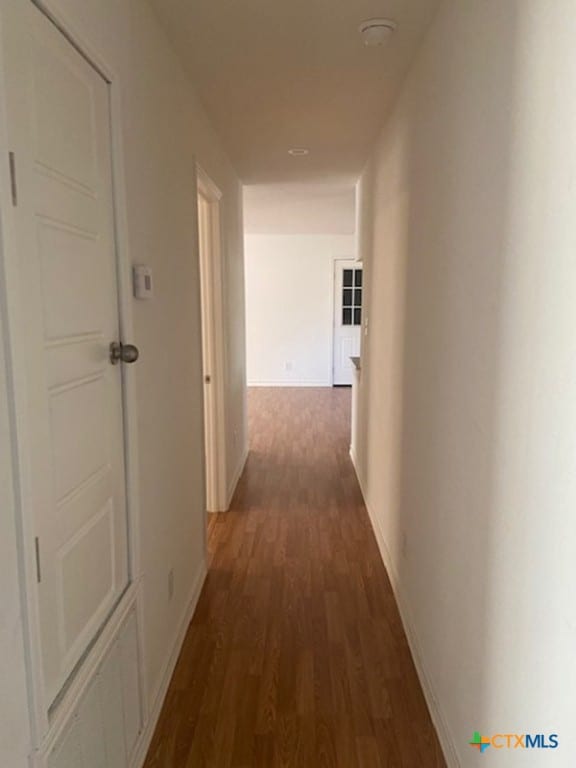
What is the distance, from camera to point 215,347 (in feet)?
11.9

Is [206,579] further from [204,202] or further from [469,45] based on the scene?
[469,45]

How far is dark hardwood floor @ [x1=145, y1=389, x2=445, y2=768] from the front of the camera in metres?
1.76

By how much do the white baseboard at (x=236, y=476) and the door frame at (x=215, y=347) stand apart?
9 centimetres

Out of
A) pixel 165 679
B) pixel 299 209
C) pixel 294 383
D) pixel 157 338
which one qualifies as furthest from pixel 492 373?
pixel 294 383

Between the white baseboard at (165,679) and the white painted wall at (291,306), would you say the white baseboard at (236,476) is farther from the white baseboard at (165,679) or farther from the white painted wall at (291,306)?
the white painted wall at (291,306)

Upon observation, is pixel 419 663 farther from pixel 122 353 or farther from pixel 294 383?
pixel 294 383

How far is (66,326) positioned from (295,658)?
1.65 m

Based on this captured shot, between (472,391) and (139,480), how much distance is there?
3.43 feet

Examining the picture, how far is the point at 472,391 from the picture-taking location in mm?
1493

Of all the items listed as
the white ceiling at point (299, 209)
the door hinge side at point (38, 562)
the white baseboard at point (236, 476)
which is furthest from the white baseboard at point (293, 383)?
the door hinge side at point (38, 562)

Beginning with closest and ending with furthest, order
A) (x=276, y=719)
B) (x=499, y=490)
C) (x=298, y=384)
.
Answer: (x=499, y=490) → (x=276, y=719) → (x=298, y=384)

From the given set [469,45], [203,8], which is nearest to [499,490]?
[469,45]

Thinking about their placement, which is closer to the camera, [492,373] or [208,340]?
[492,373]

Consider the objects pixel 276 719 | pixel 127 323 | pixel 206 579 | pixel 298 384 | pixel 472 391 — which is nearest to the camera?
pixel 472 391
